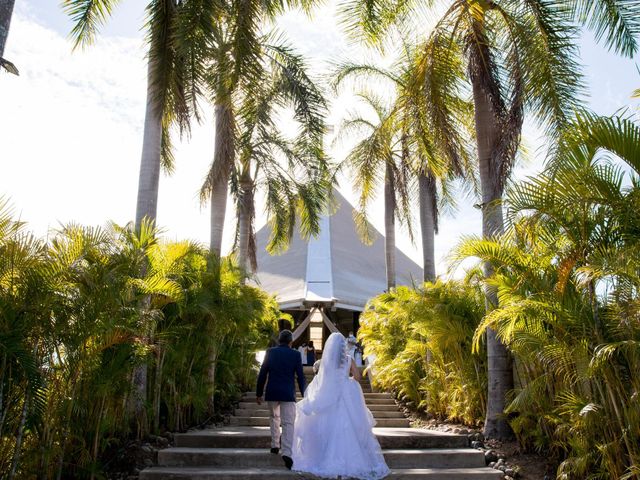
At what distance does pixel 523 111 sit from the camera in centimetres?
855

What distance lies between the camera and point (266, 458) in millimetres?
7188

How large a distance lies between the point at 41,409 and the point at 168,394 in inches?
142

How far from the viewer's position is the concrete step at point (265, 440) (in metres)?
7.94

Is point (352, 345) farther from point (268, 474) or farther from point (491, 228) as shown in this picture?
point (268, 474)

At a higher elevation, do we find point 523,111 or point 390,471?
point 523,111

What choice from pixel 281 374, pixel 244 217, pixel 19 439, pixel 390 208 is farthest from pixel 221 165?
pixel 390 208

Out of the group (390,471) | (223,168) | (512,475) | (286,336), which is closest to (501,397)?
(512,475)

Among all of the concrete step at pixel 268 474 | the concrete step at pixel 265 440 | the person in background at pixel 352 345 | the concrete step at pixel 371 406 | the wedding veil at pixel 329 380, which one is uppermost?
the person in background at pixel 352 345

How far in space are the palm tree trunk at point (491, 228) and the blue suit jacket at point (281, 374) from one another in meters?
2.78

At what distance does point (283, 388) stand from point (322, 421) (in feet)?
2.02

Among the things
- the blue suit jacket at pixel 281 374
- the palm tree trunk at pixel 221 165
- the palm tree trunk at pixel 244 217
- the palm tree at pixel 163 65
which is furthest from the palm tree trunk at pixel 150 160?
the palm tree trunk at pixel 244 217

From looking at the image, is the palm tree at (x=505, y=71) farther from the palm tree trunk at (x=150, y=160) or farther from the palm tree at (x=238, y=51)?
the palm tree trunk at (x=150, y=160)

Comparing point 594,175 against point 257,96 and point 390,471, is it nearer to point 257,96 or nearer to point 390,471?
point 390,471

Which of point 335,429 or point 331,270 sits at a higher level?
point 331,270
